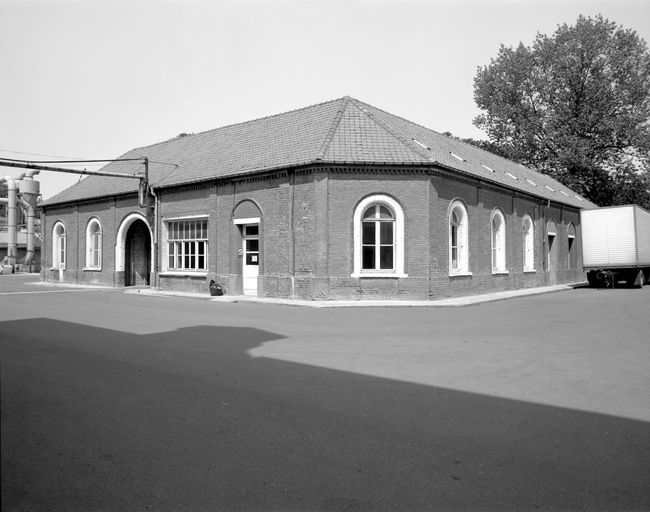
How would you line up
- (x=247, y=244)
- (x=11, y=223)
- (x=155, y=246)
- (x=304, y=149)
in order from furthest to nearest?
(x=11, y=223) < (x=155, y=246) < (x=247, y=244) < (x=304, y=149)

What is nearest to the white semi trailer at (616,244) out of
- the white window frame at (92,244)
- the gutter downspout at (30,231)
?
the white window frame at (92,244)

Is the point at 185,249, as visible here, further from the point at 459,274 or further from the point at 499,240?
the point at 499,240

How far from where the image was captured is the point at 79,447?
13.6ft

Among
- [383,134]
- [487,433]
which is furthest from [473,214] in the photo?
[487,433]

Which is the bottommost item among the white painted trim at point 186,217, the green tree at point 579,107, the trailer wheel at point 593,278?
the trailer wheel at point 593,278

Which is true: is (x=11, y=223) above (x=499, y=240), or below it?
Answer: above

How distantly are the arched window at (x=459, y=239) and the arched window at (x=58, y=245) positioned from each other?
21810 mm

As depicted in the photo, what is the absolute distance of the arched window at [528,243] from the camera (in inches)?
1042

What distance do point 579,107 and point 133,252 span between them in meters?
33.0

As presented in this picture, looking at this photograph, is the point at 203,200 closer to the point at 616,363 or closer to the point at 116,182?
the point at 116,182

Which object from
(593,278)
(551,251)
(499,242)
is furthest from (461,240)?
(551,251)

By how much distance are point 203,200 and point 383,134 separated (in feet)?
25.8

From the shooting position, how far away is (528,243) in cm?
2675

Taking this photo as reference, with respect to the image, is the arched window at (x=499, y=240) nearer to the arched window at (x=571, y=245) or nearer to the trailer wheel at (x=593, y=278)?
the trailer wheel at (x=593, y=278)
